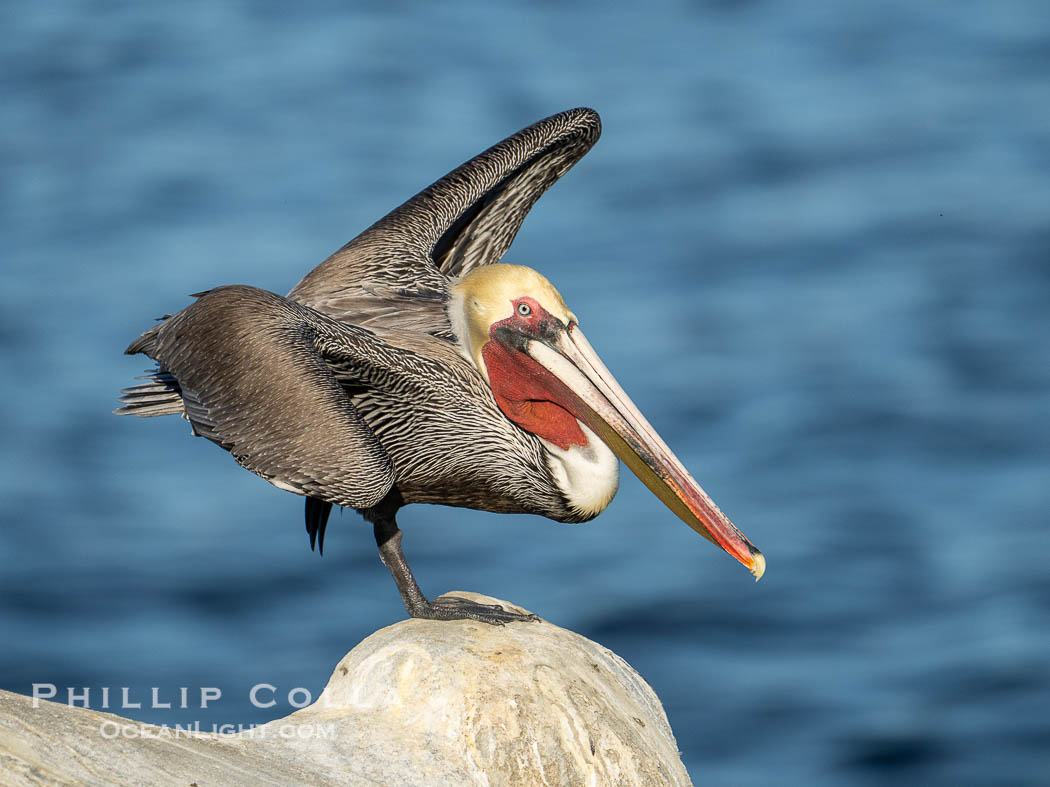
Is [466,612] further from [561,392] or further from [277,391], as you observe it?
[277,391]

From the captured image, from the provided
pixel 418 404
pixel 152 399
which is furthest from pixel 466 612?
pixel 152 399

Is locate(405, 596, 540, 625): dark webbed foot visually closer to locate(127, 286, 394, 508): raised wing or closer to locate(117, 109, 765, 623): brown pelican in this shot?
locate(117, 109, 765, 623): brown pelican

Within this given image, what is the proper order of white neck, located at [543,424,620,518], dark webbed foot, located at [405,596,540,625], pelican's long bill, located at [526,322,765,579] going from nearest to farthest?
dark webbed foot, located at [405,596,540,625], pelican's long bill, located at [526,322,765,579], white neck, located at [543,424,620,518]

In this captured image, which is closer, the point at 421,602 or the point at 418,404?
the point at 421,602

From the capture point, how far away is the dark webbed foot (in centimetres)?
664

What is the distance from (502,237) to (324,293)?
64.2 inches

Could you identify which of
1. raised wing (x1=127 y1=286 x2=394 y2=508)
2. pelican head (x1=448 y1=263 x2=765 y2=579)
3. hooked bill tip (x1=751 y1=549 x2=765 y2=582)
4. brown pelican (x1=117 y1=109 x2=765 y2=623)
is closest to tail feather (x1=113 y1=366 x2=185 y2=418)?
brown pelican (x1=117 y1=109 x2=765 y2=623)

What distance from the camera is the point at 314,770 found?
545cm

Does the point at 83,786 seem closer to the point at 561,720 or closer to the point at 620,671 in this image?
the point at 561,720

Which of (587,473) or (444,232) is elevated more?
(444,232)

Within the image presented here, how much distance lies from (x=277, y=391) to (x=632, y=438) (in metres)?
1.61

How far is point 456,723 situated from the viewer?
5.92 m

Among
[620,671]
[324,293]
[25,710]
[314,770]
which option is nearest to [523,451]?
[620,671]

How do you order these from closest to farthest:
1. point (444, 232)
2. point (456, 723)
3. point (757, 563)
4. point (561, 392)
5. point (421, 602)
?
point (456, 723), point (757, 563), point (421, 602), point (561, 392), point (444, 232)
